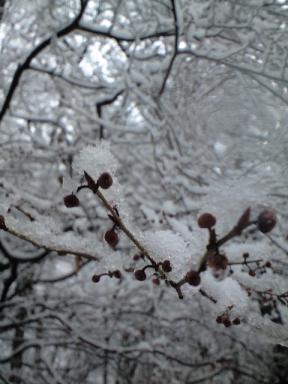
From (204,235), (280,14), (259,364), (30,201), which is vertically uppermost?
(280,14)

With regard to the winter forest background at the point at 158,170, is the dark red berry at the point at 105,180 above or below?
below

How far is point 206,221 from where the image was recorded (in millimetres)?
735

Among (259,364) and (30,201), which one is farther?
(259,364)

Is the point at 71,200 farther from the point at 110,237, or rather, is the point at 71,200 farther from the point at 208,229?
the point at 208,229

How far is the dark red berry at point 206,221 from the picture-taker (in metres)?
0.73

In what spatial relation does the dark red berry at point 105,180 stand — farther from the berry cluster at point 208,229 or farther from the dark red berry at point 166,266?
the dark red berry at point 166,266

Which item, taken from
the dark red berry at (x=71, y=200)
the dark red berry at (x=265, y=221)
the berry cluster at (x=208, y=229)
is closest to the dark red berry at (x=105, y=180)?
the berry cluster at (x=208, y=229)

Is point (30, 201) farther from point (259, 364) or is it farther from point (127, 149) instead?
point (259, 364)

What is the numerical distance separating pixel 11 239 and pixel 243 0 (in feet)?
13.7

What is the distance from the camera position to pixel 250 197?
2.66 feet

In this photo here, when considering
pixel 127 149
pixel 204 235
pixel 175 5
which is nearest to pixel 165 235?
pixel 204 235

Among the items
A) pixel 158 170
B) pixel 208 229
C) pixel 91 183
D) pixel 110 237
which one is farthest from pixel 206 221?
pixel 158 170

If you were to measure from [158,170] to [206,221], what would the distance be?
3.12 m

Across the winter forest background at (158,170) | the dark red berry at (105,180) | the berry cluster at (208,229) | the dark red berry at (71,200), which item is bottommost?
the berry cluster at (208,229)
